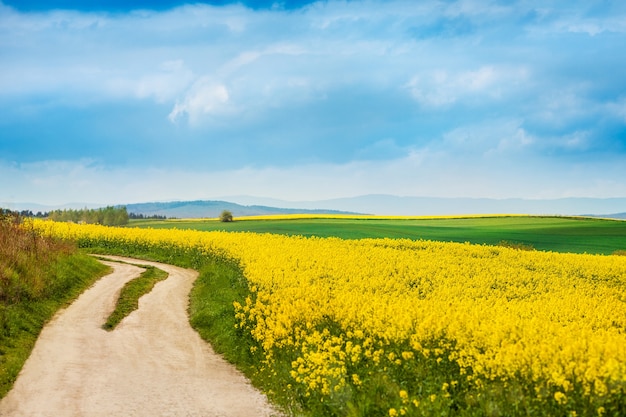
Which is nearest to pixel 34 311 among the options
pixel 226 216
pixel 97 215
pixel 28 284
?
pixel 28 284

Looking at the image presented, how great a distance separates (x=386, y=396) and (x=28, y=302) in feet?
50.3

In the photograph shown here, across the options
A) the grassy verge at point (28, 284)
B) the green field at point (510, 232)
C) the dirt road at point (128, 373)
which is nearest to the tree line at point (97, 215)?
the green field at point (510, 232)

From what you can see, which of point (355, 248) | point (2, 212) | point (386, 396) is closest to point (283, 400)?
point (386, 396)

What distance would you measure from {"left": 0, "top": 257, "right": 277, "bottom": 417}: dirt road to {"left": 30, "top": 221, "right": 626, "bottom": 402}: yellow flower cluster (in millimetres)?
1515

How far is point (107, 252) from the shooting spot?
138 ft

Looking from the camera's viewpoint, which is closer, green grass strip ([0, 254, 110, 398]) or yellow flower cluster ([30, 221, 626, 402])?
yellow flower cluster ([30, 221, 626, 402])

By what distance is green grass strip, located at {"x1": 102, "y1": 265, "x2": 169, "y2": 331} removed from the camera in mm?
21419

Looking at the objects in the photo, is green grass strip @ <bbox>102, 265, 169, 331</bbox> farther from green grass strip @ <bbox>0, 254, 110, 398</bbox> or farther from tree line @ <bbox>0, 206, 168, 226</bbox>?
tree line @ <bbox>0, 206, 168, 226</bbox>

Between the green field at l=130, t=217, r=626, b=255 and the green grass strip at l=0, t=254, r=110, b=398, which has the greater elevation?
the green field at l=130, t=217, r=626, b=255

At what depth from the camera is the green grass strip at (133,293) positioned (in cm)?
2142

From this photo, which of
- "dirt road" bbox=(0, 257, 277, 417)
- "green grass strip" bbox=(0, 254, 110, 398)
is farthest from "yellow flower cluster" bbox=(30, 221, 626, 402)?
"green grass strip" bbox=(0, 254, 110, 398)

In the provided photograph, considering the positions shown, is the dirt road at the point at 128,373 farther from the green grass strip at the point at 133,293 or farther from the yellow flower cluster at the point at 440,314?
the yellow flower cluster at the point at 440,314

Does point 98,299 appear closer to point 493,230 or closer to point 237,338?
point 237,338

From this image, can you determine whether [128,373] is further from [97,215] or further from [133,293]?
[97,215]
